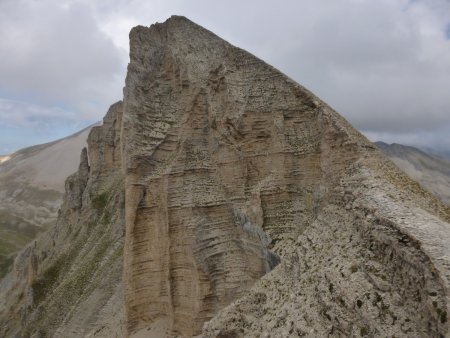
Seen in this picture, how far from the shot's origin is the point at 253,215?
2856 centimetres

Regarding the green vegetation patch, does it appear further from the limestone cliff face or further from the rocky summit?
the rocky summit

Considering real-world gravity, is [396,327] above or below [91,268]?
above

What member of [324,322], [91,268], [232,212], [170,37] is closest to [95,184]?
[91,268]

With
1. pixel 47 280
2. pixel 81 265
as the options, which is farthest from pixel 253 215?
pixel 47 280

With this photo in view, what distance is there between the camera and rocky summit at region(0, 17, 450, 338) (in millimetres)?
15617

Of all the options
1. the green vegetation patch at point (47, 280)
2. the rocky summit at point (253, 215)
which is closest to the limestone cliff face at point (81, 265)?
the green vegetation patch at point (47, 280)

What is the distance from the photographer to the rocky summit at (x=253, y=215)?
51.2 ft

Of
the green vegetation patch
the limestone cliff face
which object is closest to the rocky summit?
the limestone cliff face

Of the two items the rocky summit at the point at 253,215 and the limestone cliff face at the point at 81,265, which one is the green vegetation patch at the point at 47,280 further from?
the rocky summit at the point at 253,215

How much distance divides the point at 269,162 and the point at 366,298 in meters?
14.7

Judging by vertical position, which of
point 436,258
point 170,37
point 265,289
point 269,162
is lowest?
point 265,289

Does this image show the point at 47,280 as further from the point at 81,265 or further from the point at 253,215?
the point at 253,215

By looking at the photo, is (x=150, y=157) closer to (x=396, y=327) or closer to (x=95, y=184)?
(x=396, y=327)

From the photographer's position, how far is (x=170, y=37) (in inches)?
1411
